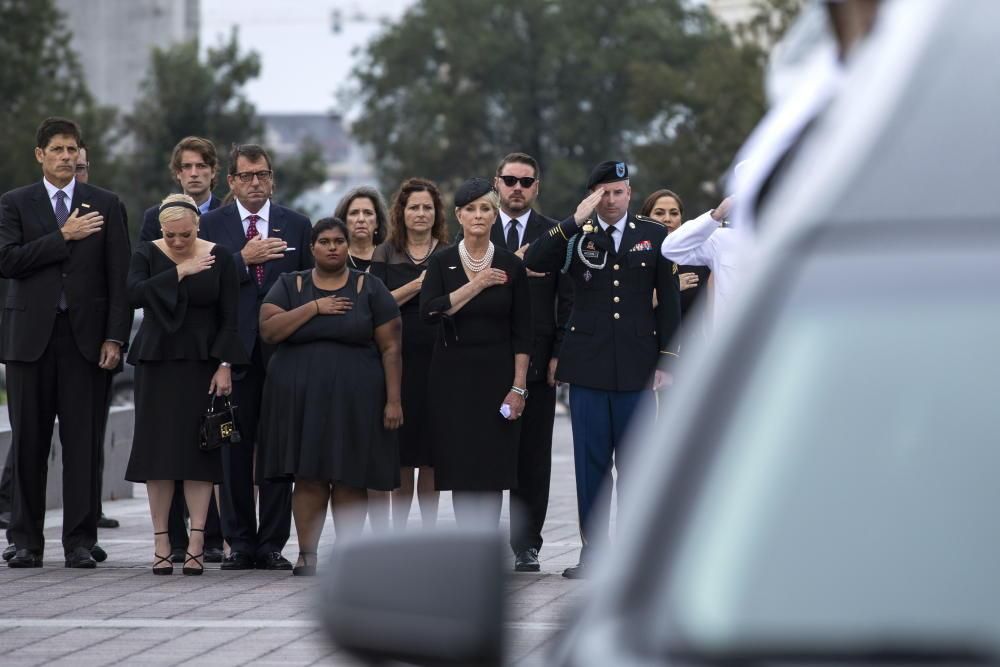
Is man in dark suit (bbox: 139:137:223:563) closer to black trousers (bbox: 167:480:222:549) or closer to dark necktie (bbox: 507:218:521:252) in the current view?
black trousers (bbox: 167:480:222:549)

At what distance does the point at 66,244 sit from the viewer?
1106cm

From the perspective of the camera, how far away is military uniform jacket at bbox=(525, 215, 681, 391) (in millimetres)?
10758

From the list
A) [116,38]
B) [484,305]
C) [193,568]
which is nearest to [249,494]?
[193,568]

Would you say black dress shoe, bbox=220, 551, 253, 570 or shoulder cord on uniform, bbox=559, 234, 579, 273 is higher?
shoulder cord on uniform, bbox=559, 234, 579, 273

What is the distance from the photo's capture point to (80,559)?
36.1 ft

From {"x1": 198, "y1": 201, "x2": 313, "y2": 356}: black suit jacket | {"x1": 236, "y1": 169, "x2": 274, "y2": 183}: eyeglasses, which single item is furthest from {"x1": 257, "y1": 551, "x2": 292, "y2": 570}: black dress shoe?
{"x1": 236, "y1": 169, "x2": 274, "y2": 183}: eyeglasses

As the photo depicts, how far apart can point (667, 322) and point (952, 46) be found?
8512mm

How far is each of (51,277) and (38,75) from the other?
3993 cm

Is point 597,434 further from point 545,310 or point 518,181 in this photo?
point 518,181

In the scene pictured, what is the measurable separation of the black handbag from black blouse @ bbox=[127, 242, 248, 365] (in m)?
0.29

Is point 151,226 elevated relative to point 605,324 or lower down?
elevated

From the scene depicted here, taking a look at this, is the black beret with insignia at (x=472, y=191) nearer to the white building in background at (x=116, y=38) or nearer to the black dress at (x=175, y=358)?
the black dress at (x=175, y=358)

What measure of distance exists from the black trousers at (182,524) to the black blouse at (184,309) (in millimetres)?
735

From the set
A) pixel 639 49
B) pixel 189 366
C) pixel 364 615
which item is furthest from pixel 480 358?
pixel 639 49
